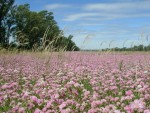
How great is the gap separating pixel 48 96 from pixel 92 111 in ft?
4.58

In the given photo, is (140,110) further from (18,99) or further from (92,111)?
(18,99)

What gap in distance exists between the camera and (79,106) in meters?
4.80

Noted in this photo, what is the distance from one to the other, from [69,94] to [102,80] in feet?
4.52

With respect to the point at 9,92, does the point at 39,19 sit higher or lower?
higher

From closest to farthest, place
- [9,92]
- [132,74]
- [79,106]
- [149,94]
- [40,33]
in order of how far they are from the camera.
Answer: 1. [79,106]
2. [149,94]
3. [9,92]
4. [132,74]
5. [40,33]

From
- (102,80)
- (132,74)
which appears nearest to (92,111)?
(102,80)

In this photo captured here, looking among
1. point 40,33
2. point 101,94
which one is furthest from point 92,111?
point 40,33

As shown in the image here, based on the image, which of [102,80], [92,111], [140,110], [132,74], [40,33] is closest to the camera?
[140,110]

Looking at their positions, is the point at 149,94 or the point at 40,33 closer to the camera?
the point at 149,94

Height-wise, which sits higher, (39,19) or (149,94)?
(39,19)

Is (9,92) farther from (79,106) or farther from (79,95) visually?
(79,106)

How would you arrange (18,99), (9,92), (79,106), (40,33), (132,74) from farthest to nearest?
(40,33) < (132,74) < (9,92) < (18,99) < (79,106)

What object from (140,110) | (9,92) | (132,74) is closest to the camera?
(140,110)

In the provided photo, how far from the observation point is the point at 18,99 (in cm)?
570
